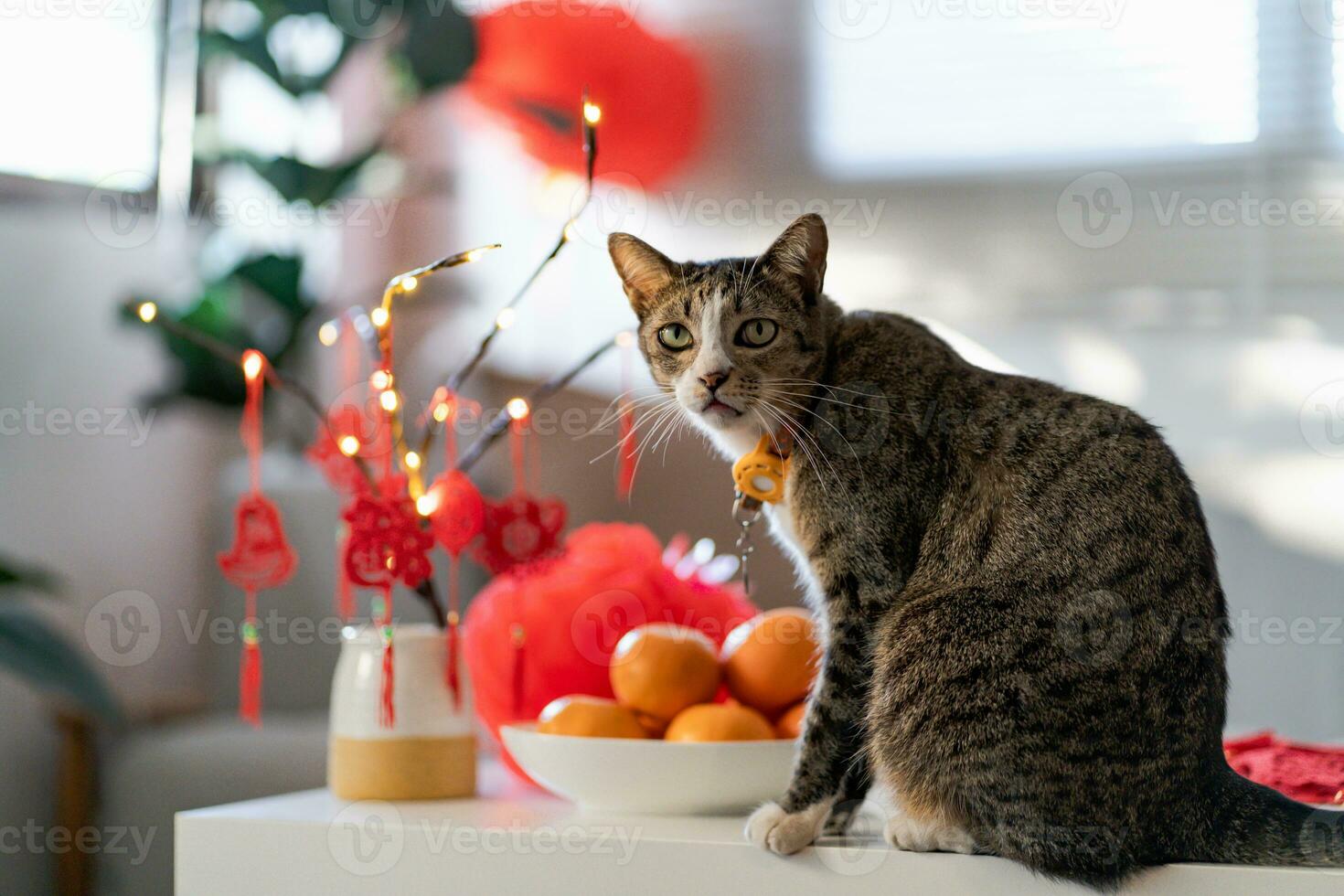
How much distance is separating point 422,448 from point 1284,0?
1.72 meters

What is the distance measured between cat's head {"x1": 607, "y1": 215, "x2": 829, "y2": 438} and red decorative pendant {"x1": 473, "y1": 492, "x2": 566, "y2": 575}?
24 cm

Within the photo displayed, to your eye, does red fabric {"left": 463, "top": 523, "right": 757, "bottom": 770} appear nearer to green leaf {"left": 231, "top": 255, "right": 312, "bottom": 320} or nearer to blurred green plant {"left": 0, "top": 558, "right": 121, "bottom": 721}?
blurred green plant {"left": 0, "top": 558, "right": 121, "bottom": 721}

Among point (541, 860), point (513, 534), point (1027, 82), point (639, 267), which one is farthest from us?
point (1027, 82)

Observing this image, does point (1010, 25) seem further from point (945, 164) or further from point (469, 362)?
point (469, 362)

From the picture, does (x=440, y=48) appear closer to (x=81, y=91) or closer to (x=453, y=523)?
(x=81, y=91)

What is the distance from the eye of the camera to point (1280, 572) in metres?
2.02

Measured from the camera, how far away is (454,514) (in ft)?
3.73

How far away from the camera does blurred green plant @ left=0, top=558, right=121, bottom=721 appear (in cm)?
171

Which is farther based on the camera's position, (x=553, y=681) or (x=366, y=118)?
(x=366, y=118)

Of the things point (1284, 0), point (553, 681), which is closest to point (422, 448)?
point (553, 681)

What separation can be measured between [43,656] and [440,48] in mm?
1357

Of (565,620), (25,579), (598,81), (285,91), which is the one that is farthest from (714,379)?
(285,91)

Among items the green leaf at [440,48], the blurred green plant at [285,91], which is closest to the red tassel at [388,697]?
the blurred green plant at [285,91]

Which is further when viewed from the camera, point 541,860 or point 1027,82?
point 1027,82
